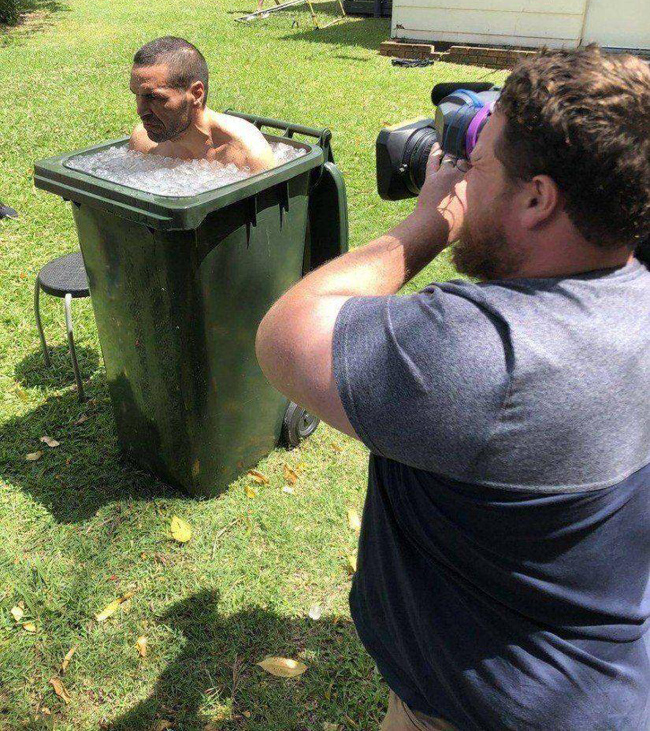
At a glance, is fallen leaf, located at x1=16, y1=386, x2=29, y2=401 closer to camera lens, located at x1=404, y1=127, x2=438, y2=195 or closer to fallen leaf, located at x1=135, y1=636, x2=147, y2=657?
fallen leaf, located at x1=135, y1=636, x2=147, y2=657

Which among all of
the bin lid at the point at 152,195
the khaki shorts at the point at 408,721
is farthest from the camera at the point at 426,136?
the khaki shorts at the point at 408,721

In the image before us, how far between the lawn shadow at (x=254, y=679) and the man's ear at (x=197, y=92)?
2.10 metres

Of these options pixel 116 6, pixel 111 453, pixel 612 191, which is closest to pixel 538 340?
pixel 612 191

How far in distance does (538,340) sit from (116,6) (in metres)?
17.1

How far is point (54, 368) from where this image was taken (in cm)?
389

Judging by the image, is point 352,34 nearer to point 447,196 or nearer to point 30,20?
point 30,20

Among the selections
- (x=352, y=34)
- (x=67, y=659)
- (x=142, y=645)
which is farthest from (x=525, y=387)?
(x=352, y=34)

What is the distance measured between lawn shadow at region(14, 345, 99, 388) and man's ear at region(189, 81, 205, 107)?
72.7 inches

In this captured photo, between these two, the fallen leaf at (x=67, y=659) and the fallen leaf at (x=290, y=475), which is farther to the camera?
the fallen leaf at (x=290, y=475)

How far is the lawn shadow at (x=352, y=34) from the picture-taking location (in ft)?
39.7

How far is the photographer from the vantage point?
96cm

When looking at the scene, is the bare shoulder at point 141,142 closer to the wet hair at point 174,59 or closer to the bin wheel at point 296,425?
the wet hair at point 174,59

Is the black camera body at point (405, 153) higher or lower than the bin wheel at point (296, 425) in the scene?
higher

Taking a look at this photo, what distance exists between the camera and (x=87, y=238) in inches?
101
